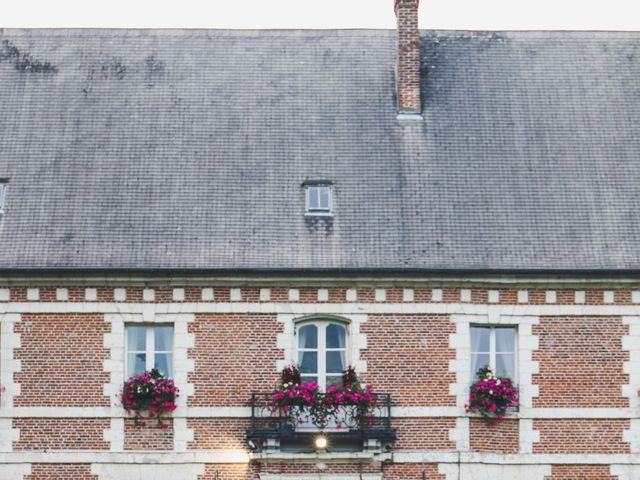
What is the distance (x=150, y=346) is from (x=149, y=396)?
858 mm

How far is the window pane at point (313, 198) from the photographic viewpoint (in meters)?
23.8

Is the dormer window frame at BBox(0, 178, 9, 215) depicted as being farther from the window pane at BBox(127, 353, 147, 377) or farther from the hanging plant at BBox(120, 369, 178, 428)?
the hanging plant at BBox(120, 369, 178, 428)

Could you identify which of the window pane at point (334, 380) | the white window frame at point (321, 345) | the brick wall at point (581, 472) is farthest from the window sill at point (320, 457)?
the brick wall at point (581, 472)

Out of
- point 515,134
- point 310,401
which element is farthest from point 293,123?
point 310,401

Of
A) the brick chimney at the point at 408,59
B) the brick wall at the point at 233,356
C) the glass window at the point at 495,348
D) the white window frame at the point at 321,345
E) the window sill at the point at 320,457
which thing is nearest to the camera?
the window sill at the point at 320,457

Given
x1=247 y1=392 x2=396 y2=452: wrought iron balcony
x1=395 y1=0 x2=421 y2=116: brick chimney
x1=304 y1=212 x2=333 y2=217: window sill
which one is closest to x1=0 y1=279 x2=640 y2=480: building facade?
x1=247 y1=392 x2=396 y2=452: wrought iron balcony

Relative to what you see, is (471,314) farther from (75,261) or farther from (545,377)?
(75,261)

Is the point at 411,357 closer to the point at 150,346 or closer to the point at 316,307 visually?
the point at 316,307

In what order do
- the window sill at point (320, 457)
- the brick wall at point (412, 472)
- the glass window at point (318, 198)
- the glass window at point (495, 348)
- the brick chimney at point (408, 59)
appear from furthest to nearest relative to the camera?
the brick chimney at point (408, 59), the glass window at point (318, 198), the glass window at point (495, 348), the brick wall at point (412, 472), the window sill at point (320, 457)

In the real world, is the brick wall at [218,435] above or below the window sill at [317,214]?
below

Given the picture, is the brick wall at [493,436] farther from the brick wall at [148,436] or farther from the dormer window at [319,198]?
the brick wall at [148,436]

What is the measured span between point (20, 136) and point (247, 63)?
13.3ft

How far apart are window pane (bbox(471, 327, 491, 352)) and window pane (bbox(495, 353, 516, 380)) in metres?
0.24

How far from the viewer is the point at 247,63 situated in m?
26.3
